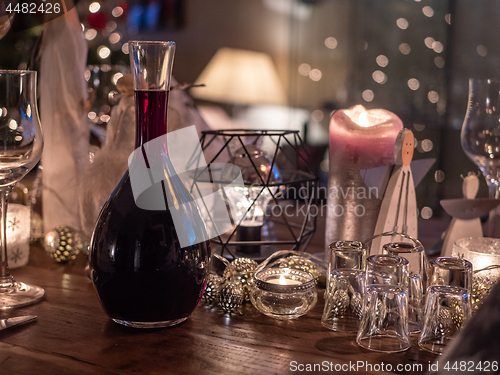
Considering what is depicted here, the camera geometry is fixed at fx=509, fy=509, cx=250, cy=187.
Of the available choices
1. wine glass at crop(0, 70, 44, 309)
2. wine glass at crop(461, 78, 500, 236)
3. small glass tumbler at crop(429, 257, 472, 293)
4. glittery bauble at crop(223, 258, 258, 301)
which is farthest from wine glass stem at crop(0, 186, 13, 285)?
wine glass at crop(461, 78, 500, 236)

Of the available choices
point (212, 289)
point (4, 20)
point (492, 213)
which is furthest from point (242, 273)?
point (4, 20)

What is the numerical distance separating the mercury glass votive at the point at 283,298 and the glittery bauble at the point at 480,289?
175 mm

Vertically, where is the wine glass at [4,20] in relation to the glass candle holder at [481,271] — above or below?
above

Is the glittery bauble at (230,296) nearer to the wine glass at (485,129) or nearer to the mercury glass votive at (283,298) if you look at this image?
the mercury glass votive at (283,298)

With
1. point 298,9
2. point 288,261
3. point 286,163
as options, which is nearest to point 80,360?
point 288,261

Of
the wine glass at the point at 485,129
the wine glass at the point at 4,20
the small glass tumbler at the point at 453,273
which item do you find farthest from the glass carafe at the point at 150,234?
the wine glass at the point at 485,129

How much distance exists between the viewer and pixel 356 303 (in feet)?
1.76

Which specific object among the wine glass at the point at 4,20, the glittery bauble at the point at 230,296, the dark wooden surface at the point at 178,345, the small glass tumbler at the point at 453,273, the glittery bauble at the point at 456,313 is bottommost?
the dark wooden surface at the point at 178,345

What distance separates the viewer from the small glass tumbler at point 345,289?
1.75ft

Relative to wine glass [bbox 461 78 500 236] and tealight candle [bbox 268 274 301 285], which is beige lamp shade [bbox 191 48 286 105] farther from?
tealight candle [bbox 268 274 301 285]

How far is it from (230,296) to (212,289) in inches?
1.2

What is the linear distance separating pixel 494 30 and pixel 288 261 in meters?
2.18

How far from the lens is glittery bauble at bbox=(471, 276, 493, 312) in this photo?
55 cm

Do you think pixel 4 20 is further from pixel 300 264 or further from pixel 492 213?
pixel 492 213
